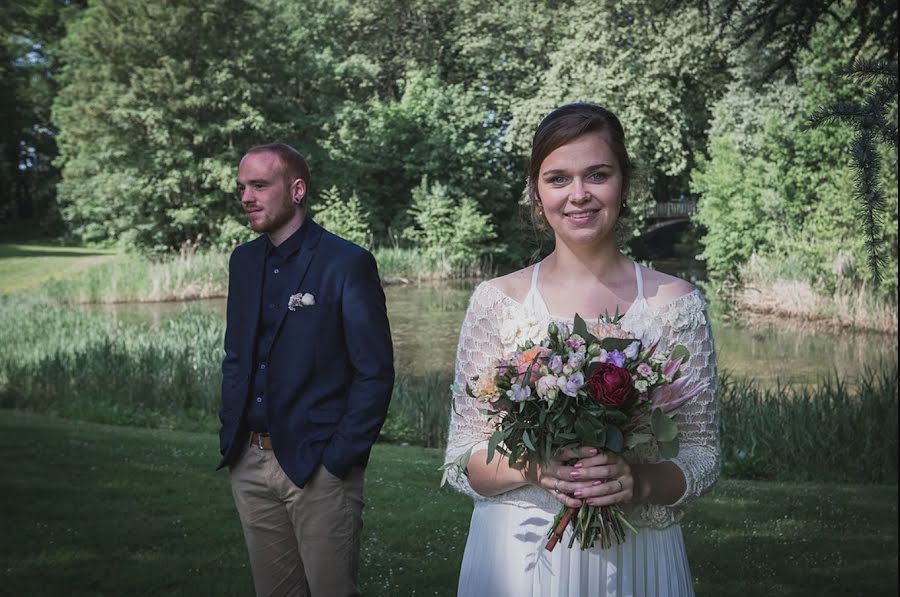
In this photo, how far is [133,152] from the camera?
30.6 m

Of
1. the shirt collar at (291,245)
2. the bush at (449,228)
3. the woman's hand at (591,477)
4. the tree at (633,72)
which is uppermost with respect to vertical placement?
the tree at (633,72)

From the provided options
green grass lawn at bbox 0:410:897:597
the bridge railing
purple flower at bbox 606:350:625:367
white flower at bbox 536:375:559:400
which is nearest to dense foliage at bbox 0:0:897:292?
the bridge railing

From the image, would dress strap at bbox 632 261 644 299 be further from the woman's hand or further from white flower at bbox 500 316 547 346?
the woman's hand

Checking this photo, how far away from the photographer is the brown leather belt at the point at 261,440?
3.57 metres

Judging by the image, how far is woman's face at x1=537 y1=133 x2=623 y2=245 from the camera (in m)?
2.37

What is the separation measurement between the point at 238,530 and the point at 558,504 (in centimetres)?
427

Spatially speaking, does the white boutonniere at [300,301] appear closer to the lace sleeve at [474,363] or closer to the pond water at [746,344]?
the lace sleeve at [474,363]

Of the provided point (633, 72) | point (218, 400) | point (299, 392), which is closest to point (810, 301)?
point (633, 72)

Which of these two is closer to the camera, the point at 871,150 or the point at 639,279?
the point at 639,279

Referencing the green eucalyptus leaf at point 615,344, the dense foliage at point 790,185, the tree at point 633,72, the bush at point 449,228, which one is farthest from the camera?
the bush at point 449,228

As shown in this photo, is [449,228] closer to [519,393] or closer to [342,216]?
[342,216]

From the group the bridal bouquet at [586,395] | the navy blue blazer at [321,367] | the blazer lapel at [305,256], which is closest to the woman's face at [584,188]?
the bridal bouquet at [586,395]

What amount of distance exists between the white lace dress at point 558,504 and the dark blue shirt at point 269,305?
1.35 metres

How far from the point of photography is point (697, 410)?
7.81 ft
